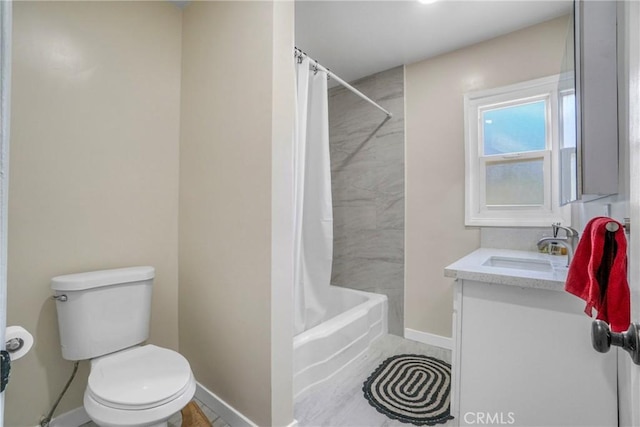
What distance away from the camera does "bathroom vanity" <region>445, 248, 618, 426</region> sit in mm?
1145

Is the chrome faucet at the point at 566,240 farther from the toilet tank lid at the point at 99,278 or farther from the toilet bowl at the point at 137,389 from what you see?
the toilet tank lid at the point at 99,278

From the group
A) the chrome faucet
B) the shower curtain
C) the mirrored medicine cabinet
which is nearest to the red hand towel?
the mirrored medicine cabinet

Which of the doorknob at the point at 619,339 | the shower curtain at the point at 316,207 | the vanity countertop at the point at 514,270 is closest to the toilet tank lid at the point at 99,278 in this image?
the shower curtain at the point at 316,207

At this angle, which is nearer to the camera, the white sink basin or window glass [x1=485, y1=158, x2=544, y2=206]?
the white sink basin

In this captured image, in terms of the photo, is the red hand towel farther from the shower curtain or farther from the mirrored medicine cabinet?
the shower curtain

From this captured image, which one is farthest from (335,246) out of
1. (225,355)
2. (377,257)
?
(225,355)

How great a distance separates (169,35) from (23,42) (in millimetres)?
736

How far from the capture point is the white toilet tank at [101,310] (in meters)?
1.36

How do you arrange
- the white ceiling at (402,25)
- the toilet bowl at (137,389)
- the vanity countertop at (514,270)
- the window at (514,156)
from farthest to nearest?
the window at (514,156) < the white ceiling at (402,25) < the vanity countertop at (514,270) < the toilet bowl at (137,389)

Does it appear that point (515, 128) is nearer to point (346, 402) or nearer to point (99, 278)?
point (346, 402)

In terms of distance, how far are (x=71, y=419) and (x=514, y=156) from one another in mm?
3155

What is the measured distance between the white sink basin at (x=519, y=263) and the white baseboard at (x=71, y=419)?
92.6 inches

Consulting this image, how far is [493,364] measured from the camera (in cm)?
131

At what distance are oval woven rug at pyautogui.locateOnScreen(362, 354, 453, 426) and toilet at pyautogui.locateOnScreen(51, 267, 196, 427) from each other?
1.08m
